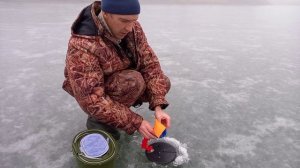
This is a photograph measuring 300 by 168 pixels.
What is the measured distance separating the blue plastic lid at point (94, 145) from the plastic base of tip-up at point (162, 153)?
0.47m

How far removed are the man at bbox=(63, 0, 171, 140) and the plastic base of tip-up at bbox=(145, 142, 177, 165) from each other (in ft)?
0.93

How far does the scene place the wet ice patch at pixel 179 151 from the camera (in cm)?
209

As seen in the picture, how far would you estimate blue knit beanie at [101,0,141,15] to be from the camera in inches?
71.1

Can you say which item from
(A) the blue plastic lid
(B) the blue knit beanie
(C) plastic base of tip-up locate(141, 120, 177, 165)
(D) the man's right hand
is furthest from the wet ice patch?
(B) the blue knit beanie

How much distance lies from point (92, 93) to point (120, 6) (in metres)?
0.55

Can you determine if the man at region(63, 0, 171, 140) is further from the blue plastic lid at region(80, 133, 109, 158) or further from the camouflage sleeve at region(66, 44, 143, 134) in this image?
the blue plastic lid at region(80, 133, 109, 158)

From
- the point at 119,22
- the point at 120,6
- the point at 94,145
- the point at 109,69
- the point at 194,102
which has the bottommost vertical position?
the point at 194,102

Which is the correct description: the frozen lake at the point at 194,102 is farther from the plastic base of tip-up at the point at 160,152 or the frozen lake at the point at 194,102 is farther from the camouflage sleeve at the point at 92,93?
the camouflage sleeve at the point at 92,93

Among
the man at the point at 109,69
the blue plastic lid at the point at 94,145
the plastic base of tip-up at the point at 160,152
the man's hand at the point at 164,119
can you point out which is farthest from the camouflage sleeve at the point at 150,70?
the blue plastic lid at the point at 94,145

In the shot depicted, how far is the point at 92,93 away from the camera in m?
1.83

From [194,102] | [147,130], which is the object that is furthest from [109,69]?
[194,102]

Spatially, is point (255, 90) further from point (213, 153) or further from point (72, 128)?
point (72, 128)

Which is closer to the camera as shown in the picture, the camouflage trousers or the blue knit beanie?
the blue knit beanie

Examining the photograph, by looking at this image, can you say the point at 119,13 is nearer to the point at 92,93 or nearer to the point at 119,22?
the point at 119,22
